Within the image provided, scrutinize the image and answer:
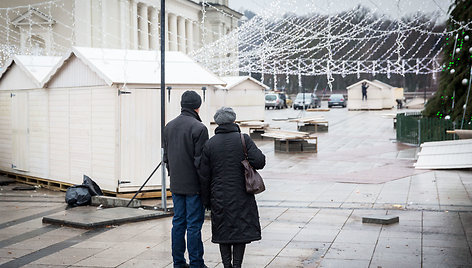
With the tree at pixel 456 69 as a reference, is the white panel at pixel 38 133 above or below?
below

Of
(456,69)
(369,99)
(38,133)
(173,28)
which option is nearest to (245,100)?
(456,69)

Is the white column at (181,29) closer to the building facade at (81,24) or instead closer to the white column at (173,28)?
the building facade at (81,24)

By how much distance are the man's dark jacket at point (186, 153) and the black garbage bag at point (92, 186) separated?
5410 mm

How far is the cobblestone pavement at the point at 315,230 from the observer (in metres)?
7.61

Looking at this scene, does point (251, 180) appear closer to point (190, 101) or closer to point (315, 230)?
point (190, 101)

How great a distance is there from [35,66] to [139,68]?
4.47 meters

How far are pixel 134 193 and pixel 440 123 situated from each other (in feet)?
39.9

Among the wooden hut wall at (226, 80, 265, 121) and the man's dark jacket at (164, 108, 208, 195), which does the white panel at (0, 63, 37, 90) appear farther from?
the wooden hut wall at (226, 80, 265, 121)

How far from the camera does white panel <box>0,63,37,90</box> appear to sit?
15781 millimetres

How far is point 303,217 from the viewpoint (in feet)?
33.7

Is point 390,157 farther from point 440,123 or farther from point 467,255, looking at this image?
point 467,255

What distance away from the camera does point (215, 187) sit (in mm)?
6488

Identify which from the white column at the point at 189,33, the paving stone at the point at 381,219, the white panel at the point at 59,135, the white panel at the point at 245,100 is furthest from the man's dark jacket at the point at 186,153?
the white column at the point at 189,33

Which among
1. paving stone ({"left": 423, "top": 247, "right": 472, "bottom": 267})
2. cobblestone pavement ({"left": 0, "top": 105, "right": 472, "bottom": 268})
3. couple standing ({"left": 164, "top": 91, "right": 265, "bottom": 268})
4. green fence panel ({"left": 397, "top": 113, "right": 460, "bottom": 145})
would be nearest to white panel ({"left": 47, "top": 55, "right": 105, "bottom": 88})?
cobblestone pavement ({"left": 0, "top": 105, "right": 472, "bottom": 268})
